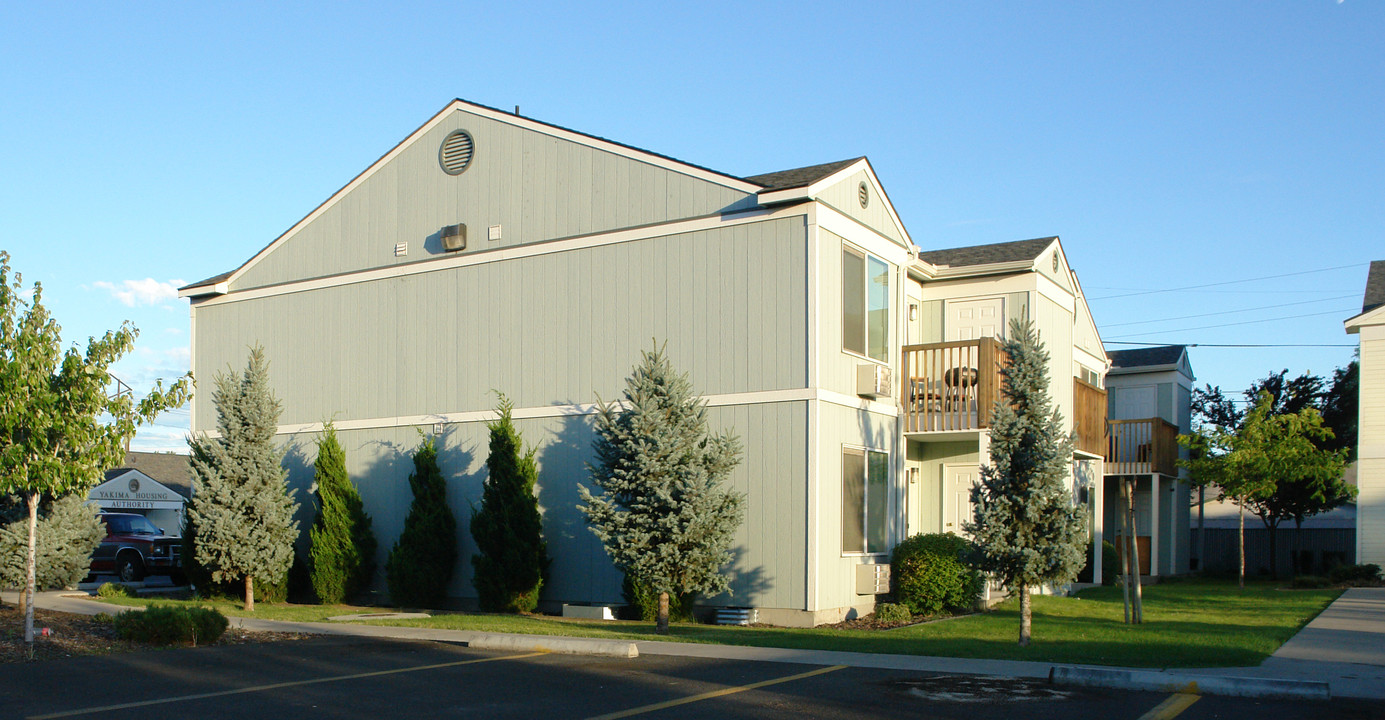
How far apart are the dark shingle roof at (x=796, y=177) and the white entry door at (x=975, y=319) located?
471cm

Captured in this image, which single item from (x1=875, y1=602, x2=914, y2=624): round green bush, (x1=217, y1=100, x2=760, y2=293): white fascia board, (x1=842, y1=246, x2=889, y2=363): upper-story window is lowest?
(x1=875, y1=602, x2=914, y2=624): round green bush

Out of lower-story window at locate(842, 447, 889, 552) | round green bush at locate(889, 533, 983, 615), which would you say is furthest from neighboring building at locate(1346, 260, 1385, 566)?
lower-story window at locate(842, 447, 889, 552)

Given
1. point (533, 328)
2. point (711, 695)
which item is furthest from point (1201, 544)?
point (711, 695)

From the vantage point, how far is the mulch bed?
12.0 metres

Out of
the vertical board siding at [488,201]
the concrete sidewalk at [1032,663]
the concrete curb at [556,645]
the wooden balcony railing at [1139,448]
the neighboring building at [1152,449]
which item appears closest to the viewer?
the concrete sidewalk at [1032,663]

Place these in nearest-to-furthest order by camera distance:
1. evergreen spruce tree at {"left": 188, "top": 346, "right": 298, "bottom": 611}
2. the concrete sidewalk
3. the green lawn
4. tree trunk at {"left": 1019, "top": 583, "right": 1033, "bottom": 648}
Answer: the concrete sidewalk, the green lawn, tree trunk at {"left": 1019, "top": 583, "right": 1033, "bottom": 648}, evergreen spruce tree at {"left": 188, "top": 346, "right": 298, "bottom": 611}

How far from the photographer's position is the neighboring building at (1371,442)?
2662cm

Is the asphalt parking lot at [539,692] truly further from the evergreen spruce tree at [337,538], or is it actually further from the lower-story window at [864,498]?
the evergreen spruce tree at [337,538]

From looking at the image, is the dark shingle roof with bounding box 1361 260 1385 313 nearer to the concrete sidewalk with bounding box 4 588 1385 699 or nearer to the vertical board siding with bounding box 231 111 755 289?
the concrete sidewalk with bounding box 4 588 1385 699

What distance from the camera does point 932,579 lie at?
16.7 m

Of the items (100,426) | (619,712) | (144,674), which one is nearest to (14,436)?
(100,426)

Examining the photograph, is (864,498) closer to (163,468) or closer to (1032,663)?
(1032,663)

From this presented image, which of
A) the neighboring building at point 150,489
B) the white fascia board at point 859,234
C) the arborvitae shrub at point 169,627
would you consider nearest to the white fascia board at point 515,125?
the white fascia board at point 859,234

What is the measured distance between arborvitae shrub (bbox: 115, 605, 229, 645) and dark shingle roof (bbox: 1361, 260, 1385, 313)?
86.1 ft
